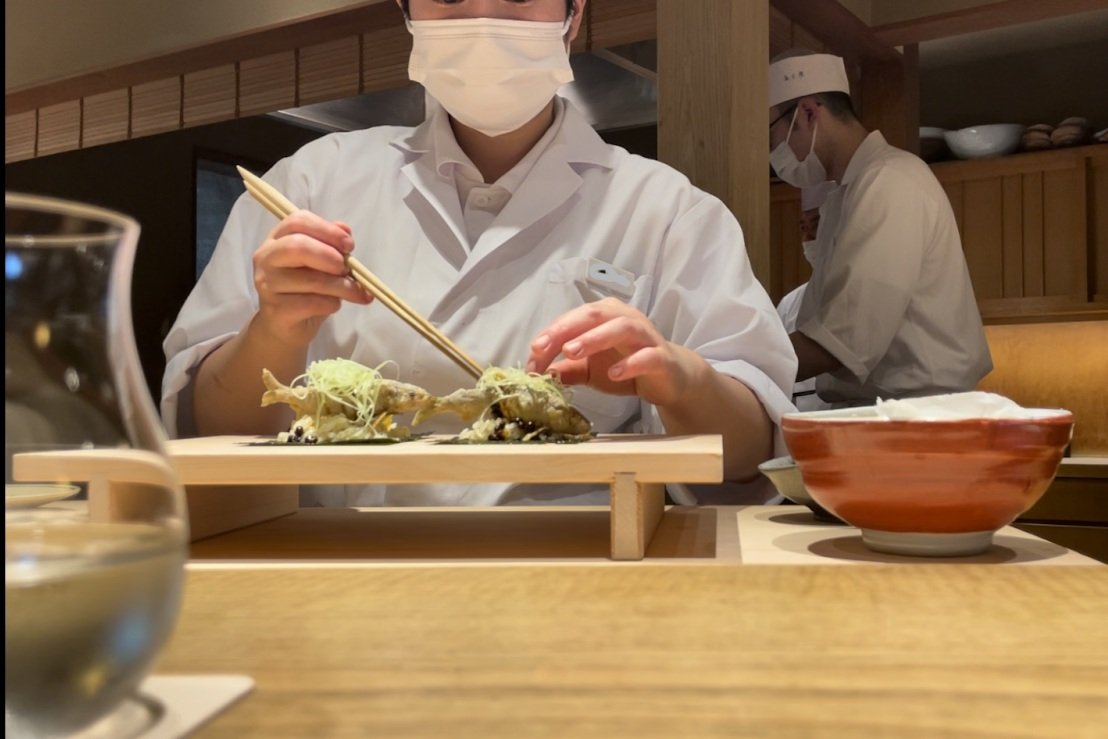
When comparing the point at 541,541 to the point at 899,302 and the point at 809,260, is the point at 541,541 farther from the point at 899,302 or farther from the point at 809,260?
the point at 809,260

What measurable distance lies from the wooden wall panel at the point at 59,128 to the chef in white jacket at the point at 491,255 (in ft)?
9.45

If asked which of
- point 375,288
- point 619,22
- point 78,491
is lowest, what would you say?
point 78,491

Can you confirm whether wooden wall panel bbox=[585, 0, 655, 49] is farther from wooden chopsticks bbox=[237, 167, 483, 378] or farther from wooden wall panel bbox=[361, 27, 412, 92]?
wooden chopsticks bbox=[237, 167, 483, 378]

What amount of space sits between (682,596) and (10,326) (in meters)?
0.47

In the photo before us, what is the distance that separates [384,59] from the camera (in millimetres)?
3283

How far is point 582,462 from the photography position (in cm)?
89

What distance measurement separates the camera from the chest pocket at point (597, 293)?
172 centimetres

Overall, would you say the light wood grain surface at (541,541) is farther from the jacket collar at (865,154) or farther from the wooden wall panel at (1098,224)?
the wooden wall panel at (1098,224)

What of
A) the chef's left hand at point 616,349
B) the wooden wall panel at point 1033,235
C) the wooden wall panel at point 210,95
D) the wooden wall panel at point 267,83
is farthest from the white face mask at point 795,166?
the chef's left hand at point 616,349

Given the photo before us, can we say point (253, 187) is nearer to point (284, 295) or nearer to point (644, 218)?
point (284, 295)

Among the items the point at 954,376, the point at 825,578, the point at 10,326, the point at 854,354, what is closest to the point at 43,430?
the point at 10,326

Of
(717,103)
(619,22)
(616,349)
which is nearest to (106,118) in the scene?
(619,22)

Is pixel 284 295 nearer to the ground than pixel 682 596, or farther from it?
farther from it

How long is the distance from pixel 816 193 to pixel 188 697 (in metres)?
3.40
